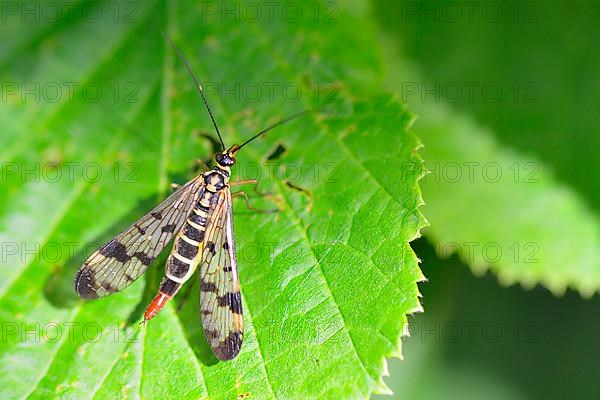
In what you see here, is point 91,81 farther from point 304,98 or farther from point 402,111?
point 402,111

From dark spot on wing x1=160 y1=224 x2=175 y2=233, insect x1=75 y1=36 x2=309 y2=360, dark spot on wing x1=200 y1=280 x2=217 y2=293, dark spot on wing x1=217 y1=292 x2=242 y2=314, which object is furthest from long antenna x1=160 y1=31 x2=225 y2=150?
dark spot on wing x1=217 y1=292 x2=242 y2=314

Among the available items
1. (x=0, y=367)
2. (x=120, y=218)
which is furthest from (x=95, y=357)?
(x=120, y=218)

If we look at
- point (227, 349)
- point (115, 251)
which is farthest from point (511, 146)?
point (115, 251)

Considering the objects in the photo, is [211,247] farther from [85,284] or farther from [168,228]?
[85,284]

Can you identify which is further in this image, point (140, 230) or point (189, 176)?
point (189, 176)

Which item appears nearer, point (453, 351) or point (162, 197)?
point (162, 197)

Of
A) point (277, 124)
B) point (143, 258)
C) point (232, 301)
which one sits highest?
point (277, 124)
